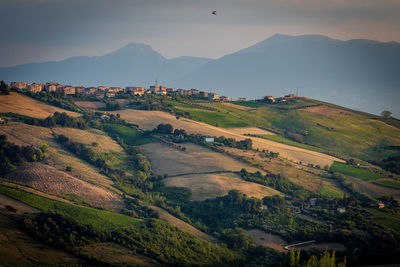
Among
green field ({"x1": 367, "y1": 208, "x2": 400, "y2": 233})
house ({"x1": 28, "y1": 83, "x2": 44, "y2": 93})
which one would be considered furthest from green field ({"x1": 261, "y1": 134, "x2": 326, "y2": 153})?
house ({"x1": 28, "y1": 83, "x2": 44, "y2": 93})

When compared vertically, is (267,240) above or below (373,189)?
below

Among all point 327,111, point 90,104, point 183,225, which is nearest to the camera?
point 183,225

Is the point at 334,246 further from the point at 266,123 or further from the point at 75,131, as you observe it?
the point at 266,123

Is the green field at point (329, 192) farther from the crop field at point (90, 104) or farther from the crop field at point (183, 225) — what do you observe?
the crop field at point (90, 104)

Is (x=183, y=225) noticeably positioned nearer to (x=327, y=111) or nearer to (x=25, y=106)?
(x=25, y=106)

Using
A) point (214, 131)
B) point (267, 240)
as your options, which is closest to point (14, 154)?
point (267, 240)

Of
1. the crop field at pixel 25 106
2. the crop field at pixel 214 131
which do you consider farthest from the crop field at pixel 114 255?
the crop field at pixel 25 106
